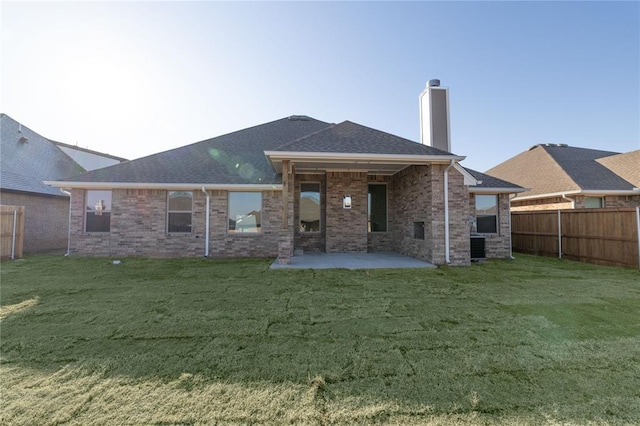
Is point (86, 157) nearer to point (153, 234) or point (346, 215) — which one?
point (153, 234)

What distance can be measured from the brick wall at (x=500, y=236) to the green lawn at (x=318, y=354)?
4.62 meters

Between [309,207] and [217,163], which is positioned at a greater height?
[217,163]

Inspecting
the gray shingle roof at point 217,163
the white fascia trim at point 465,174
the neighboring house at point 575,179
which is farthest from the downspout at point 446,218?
the neighboring house at point 575,179

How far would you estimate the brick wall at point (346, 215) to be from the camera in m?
10.7

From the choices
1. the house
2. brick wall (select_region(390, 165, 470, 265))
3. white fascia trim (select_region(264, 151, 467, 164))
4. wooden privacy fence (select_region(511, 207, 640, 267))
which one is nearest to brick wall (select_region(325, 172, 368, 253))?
the house

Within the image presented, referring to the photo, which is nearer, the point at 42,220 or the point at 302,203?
the point at 302,203

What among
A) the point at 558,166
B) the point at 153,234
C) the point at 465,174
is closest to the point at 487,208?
the point at 465,174

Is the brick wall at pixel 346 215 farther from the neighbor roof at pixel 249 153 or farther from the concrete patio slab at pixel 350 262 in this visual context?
the neighbor roof at pixel 249 153

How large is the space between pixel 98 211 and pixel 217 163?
4577 mm

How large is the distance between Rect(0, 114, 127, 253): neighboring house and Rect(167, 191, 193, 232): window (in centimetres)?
673

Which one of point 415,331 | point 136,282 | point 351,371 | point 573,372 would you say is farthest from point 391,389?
point 136,282

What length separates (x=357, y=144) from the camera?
8133 millimetres

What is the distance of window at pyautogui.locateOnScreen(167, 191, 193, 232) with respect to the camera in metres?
10.1

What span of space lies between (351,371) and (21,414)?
102 inches
